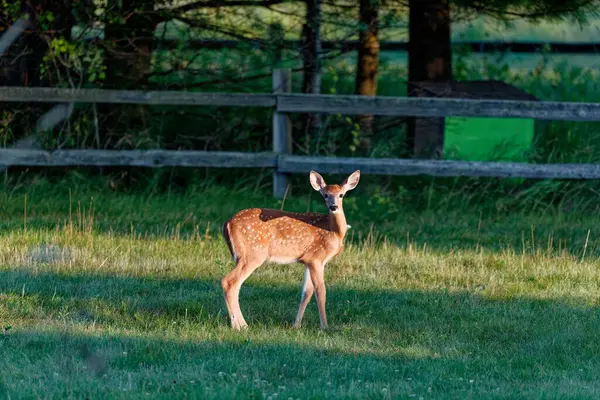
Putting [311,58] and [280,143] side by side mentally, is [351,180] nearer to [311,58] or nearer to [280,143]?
[280,143]

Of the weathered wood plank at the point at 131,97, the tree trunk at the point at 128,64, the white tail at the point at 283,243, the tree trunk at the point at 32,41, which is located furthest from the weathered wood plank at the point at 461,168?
the white tail at the point at 283,243

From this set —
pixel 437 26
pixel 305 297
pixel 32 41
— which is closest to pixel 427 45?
pixel 437 26

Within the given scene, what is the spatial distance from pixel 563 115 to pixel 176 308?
6.12 metres

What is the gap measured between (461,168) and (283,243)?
199 inches

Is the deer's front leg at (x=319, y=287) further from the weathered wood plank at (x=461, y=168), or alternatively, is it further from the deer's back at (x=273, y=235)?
the weathered wood plank at (x=461, y=168)

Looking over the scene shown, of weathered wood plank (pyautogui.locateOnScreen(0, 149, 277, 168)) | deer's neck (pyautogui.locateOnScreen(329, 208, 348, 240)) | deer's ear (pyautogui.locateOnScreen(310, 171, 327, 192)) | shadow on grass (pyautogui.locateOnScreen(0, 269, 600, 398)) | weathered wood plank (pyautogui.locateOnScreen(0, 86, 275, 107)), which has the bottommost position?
shadow on grass (pyautogui.locateOnScreen(0, 269, 600, 398))

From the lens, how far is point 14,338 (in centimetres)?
677

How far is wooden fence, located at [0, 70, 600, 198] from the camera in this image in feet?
39.5

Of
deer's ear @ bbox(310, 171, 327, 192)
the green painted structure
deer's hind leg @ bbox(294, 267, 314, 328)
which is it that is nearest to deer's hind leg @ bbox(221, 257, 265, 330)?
deer's hind leg @ bbox(294, 267, 314, 328)

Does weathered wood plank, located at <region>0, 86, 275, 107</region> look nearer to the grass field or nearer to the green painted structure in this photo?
the grass field

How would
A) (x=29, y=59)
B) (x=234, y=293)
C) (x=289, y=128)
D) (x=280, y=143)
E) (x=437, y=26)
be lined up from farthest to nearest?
(x=437, y=26) < (x=29, y=59) < (x=289, y=128) < (x=280, y=143) < (x=234, y=293)

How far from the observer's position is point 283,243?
738 centimetres

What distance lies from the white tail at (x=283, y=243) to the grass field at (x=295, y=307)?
0.25 m

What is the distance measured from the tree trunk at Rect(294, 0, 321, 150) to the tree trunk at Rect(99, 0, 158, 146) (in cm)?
199
